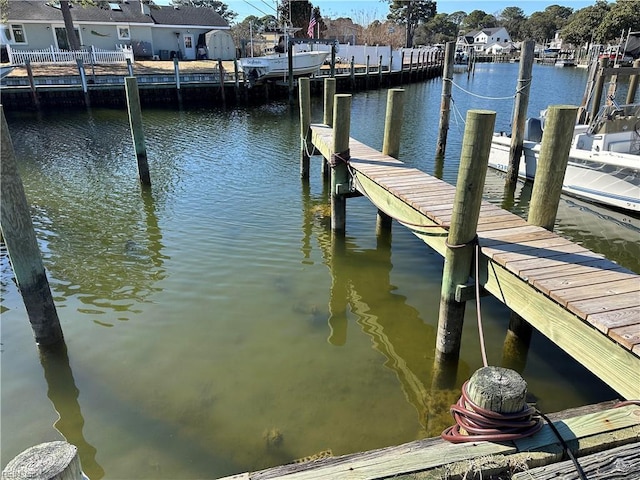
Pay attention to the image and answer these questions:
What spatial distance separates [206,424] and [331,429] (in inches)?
49.5

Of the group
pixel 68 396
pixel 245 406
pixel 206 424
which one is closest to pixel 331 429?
pixel 245 406

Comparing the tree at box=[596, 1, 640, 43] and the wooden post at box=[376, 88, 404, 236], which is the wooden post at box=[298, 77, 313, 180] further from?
the tree at box=[596, 1, 640, 43]

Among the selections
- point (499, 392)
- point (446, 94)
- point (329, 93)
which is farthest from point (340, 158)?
point (446, 94)

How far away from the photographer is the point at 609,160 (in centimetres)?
930

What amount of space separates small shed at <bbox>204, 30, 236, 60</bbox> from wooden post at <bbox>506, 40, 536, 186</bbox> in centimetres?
3275

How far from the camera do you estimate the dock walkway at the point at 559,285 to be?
301 centimetres

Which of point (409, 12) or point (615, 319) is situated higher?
point (409, 12)

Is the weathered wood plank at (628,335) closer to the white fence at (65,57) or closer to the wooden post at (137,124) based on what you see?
the wooden post at (137,124)

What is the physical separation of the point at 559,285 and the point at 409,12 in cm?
7603

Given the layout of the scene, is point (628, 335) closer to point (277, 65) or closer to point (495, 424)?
point (495, 424)

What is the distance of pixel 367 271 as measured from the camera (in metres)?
7.32

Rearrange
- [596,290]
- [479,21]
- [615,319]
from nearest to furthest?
[615,319] < [596,290] < [479,21]

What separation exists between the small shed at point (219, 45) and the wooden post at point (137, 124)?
3029cm

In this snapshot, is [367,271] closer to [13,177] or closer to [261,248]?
[261,248]
